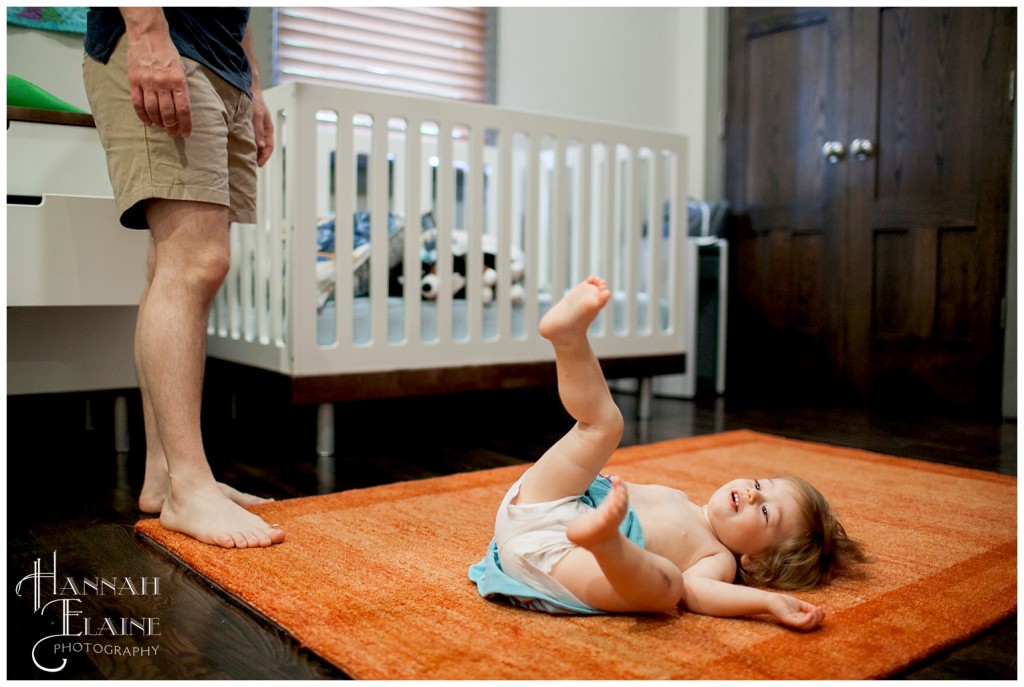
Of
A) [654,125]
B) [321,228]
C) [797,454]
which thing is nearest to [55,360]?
[321,228]

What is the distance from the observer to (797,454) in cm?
206

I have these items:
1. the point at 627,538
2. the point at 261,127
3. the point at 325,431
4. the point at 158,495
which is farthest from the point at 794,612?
the point at 325,431

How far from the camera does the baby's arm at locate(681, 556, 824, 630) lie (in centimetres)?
98

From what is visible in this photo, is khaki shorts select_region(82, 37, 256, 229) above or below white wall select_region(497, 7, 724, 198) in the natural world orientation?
below

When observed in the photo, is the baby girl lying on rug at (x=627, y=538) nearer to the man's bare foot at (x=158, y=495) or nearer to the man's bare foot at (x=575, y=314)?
the man's bare foot at (x=575, y=314)

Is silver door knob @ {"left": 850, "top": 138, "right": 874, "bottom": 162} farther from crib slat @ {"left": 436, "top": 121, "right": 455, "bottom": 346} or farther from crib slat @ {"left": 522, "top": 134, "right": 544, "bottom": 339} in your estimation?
crib slat @ {"left": 436, "top": 121, "right": 455, "bottom": 346}

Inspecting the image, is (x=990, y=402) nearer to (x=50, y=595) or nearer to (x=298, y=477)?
(x=298, y=477)

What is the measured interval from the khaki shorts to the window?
153 cm

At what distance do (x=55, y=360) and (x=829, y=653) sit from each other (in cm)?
175

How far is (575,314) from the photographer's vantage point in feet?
3.29

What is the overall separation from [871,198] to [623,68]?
3.54ft

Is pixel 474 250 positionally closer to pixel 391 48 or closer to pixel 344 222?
pixel 344 222

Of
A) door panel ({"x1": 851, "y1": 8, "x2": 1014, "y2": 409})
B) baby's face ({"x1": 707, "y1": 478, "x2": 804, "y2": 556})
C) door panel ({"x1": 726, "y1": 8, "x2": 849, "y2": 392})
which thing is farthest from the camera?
door panel ({"x1": 726, "y1": 8, "x2": 849, "y2": 392})

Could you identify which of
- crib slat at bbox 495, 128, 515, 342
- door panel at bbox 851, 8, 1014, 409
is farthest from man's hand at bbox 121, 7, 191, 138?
door panel at bbox 851, 8, 1014, 409
